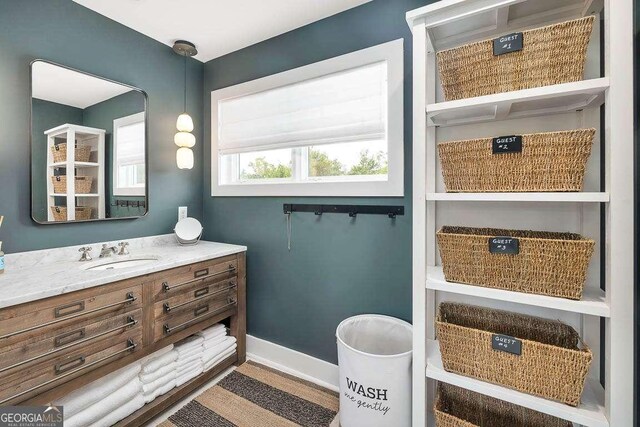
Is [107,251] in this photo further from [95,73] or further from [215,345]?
[95,73]

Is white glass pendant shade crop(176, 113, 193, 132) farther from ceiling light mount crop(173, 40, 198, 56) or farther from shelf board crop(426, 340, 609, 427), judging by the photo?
shelf board crop(426, 340, 609, 427)

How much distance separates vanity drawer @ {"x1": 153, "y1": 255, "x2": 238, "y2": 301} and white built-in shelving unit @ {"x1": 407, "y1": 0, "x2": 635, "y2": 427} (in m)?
1.29

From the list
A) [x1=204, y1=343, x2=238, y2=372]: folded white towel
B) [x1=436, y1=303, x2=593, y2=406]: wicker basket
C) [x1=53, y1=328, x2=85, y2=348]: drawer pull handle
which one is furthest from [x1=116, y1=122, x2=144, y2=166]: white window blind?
[x1=436, y1=303, x2=593, y2=406]: wicker basket

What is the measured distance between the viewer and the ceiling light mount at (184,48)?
214 cm

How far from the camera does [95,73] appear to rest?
1845 millimetres

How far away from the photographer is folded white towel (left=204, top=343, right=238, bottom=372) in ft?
6.26

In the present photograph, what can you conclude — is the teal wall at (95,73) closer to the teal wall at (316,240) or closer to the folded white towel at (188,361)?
the teal wall at (316,240)

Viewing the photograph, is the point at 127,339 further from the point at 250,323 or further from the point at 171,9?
the point at 171,9

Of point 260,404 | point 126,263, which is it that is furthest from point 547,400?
point 126,263

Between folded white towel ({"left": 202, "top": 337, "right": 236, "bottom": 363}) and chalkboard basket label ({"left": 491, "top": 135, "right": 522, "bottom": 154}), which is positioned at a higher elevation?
chalkboard basket label ({"left": 491, "top": 135, "right": 522, "bottom": 154})

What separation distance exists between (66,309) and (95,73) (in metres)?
1.48

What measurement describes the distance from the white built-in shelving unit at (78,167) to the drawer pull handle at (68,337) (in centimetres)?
77

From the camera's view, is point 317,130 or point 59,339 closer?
point 59,339

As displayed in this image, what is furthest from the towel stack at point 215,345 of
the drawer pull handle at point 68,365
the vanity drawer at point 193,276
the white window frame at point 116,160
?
the white window frame at point 116,160
